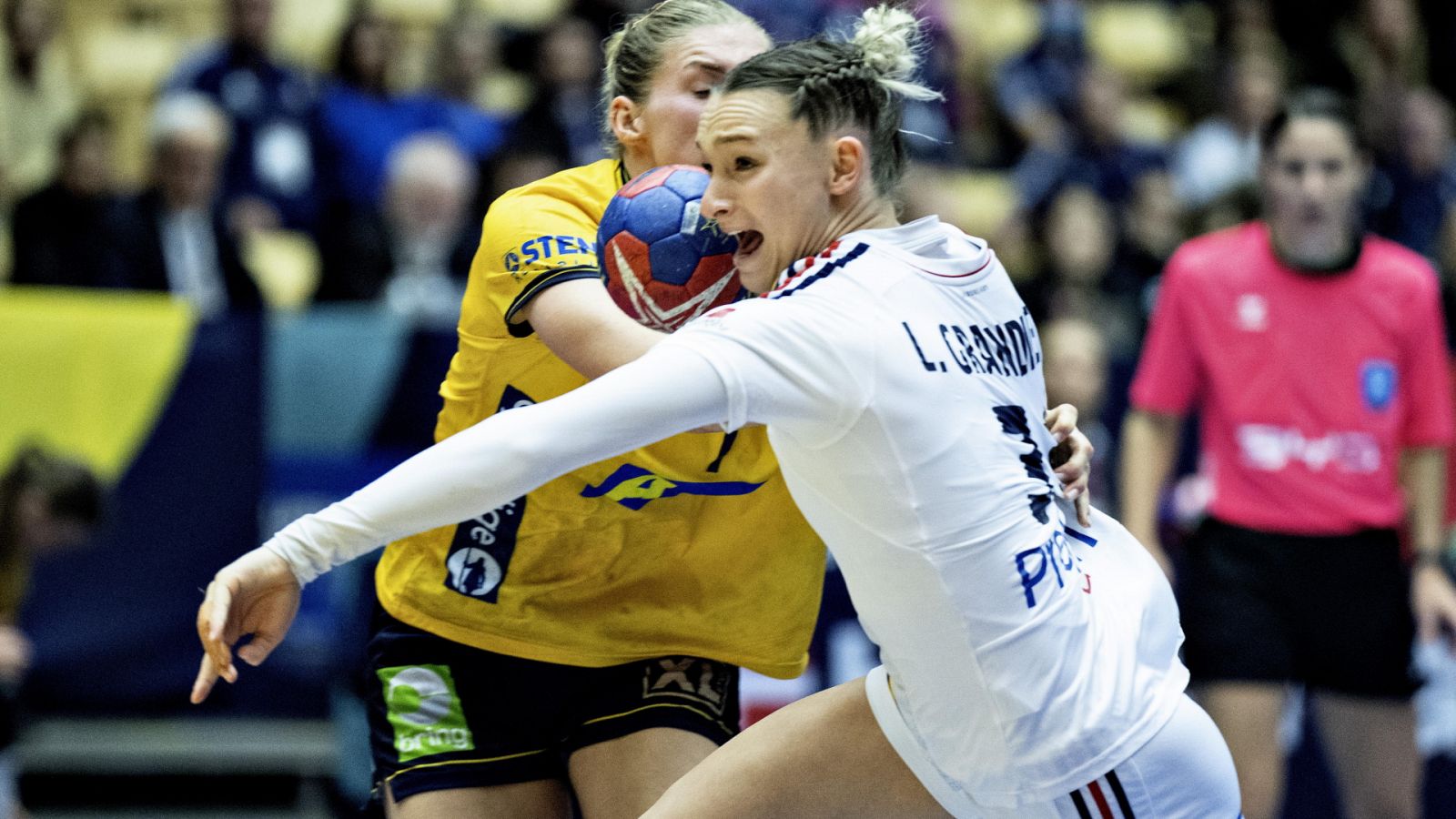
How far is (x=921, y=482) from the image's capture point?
269 centimetres

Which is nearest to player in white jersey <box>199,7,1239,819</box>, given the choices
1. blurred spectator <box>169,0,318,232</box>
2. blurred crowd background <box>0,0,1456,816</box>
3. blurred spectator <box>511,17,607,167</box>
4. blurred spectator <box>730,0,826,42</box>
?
blurred crowd background <box>0,0,1456,816</box>

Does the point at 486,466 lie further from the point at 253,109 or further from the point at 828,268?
the point at 253,109

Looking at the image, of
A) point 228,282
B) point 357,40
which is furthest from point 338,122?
point 228,282

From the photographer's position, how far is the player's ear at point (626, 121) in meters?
3.34

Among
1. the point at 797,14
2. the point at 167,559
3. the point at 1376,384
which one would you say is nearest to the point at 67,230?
the point at 167,559

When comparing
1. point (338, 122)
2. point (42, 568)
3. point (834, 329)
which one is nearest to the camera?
point (834, 329)

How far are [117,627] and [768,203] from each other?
479cm

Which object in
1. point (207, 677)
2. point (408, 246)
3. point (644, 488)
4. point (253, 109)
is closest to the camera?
point (207, 677)

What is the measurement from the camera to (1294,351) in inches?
217

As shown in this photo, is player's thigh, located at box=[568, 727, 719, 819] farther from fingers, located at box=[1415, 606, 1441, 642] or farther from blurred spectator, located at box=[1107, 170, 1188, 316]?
blurred spectator, located at box=[1107, 170, 1188, 316]

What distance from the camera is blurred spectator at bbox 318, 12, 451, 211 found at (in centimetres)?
849

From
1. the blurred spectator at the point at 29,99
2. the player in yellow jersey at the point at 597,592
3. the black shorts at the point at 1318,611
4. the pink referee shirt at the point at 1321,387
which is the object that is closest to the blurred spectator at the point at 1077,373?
the pink referee shirt at the point at 1321,387

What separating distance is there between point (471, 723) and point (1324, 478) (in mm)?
3103

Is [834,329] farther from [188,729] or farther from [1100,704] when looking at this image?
[188,729]
